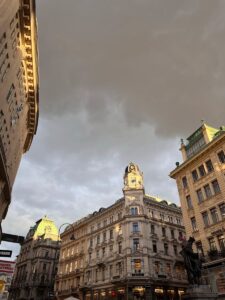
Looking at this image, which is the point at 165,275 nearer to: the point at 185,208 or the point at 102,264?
the point at 102,264

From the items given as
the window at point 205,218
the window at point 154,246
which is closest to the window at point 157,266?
the window at point 154,246

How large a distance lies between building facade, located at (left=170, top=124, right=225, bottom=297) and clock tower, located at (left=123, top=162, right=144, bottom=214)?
38.9 feet

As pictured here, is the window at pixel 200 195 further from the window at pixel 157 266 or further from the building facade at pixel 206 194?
the window at pixel 157 266

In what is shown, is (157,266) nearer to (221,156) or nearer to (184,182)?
(184,182)

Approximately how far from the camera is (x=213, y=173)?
31672mm

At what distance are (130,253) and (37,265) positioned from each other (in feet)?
126

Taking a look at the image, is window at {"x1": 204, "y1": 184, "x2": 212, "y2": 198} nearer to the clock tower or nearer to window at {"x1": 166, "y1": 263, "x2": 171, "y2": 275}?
the clock tower

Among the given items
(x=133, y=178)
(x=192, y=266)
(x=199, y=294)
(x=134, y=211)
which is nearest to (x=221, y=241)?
(x=192, y=266)

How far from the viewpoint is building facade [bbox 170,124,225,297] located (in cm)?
2734

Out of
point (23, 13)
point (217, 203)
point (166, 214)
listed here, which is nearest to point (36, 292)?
point (166, 214)

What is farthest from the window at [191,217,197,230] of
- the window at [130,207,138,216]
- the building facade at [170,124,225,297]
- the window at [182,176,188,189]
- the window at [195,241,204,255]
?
the window at [130,207,138,216]

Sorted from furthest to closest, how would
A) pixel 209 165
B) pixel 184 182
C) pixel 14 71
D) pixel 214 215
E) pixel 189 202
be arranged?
pixel 184 182
pixel 189 202
pixel 209 165
pixel 214 215
pixel 14 71

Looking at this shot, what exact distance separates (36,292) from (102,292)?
29.5m

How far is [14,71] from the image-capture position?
72.2 feet
